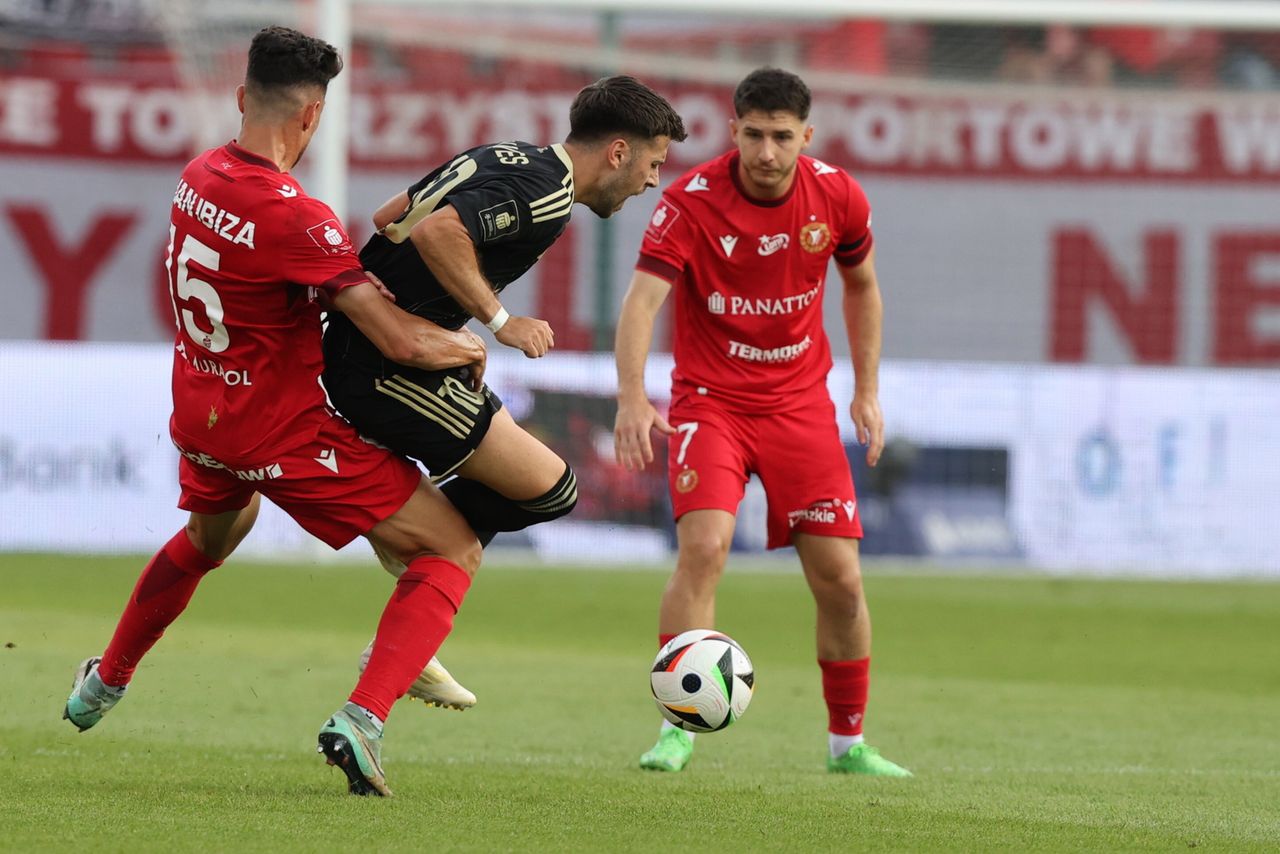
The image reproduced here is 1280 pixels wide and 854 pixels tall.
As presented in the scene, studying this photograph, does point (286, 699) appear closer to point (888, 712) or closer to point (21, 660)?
point (21, 660)

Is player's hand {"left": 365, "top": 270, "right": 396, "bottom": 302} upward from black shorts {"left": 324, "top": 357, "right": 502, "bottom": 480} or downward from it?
upward

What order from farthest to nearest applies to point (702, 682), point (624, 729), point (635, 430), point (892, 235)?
point (892, 235) < point (624, 729) < point (635, 430) < point (702, 682)

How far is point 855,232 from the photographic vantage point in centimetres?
649

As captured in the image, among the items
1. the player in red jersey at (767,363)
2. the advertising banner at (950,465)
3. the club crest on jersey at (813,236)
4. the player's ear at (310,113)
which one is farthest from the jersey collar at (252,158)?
the advertising banner at (950,465)

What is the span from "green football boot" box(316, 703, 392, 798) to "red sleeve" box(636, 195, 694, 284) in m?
2.16

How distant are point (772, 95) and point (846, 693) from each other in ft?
6.78

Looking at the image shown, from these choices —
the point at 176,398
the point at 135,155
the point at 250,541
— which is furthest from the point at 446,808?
the point at 135,155

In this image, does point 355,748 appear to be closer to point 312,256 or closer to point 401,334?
point 401,334

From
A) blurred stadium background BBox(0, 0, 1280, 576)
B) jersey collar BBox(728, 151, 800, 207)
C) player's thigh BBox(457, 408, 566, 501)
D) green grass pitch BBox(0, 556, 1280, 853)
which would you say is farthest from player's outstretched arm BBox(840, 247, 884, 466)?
blurred stadium background BBox(0, 0, 1280, 576)

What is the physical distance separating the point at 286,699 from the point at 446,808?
3251 mm

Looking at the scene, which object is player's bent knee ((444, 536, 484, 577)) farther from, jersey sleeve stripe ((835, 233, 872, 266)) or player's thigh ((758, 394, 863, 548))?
jersey sleeve stripe ((835, 233, 872, 266))

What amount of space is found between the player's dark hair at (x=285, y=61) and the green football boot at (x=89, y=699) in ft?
6.25

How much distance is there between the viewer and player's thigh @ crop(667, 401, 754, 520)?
20.3 ft

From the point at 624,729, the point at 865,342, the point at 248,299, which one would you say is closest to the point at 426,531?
→ the point at 248,299
